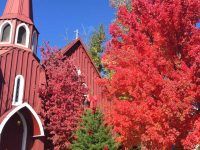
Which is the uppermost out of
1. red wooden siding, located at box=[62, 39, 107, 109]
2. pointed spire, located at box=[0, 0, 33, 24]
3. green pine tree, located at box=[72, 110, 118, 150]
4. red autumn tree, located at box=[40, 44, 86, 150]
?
pointed spire, located at box=[0, 0, 33, 24]

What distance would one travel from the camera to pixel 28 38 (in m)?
23.0

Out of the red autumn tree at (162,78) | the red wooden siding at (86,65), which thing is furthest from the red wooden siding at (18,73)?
the red autumn tree at (162,78)

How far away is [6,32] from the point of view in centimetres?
2289

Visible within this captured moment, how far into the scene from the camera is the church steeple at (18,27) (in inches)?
886

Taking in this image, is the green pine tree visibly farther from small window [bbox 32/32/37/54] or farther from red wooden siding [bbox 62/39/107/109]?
red wooden siding [bbox 62/39/107/109]

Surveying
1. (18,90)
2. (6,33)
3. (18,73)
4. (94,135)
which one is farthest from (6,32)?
(94,135)

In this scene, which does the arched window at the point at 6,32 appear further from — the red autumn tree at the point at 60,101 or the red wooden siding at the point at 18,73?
the red autumn tree at the point at 60,101

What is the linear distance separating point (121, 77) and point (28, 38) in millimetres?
9086

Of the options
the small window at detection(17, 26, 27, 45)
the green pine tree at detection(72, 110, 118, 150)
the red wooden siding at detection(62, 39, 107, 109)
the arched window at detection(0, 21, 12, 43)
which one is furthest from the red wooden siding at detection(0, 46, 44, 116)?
the red wooden siding at detection(62, 39, 107, 109)

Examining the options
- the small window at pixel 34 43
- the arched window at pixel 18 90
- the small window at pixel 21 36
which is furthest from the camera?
the small window at pixel 34 43

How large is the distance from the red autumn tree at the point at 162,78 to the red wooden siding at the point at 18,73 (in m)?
6.48

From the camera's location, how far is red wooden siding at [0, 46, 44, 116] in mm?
20141

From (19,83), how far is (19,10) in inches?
231

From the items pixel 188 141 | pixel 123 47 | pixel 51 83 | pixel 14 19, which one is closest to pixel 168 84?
pixel 188 141
